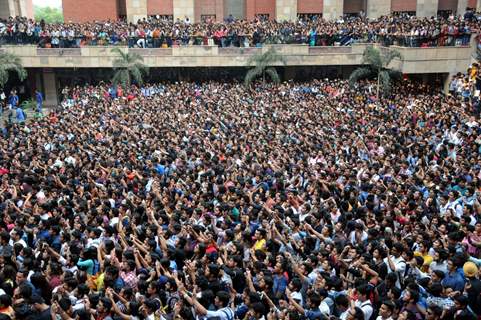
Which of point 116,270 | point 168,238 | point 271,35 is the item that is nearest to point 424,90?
point 271,35

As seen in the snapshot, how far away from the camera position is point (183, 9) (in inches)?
1438

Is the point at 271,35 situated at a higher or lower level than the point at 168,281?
Answer: higher

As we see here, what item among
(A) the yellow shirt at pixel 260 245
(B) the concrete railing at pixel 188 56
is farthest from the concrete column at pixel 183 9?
(A) the yellow shirt at pixel 260 245

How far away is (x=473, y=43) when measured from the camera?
75.6 feet

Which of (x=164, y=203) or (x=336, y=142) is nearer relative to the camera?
(x=164, y=203)

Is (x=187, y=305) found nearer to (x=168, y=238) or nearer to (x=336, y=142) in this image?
(x=168, y=238)

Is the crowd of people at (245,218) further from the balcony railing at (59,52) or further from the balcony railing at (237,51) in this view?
the balcony railing at (59,52)

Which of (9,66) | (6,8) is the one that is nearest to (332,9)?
(9,66)

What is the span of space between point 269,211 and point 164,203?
215cm

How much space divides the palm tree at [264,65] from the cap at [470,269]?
21.4 meters

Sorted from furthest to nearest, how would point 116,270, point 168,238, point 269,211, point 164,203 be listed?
point 164,203 < point 269,211 < point 168,238 < point 116,270

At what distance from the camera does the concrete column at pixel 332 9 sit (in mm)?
36469

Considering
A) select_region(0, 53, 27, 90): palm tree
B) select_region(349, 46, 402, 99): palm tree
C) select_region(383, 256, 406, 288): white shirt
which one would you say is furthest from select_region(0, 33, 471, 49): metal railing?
select_region(383, 256, 406, 288): white shirt

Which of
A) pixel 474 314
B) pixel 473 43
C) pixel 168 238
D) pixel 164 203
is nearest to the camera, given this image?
pixel 474 314
